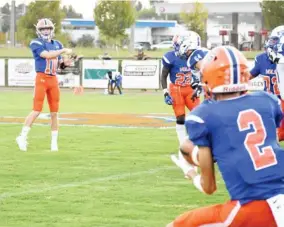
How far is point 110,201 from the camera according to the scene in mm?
8609

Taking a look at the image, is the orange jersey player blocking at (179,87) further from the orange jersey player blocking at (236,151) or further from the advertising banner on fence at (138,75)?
the advertising banner on fence at (138,75)

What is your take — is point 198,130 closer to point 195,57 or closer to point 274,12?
point 195,57

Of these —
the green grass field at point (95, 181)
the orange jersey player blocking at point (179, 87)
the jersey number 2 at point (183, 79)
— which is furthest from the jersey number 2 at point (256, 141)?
the jersey number 2 at point (183, 79)

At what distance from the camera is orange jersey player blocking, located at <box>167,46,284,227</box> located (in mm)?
4773

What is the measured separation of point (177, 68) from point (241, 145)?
A: 7.26 metres

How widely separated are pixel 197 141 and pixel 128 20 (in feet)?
159

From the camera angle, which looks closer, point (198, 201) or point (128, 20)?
point (198, 201)

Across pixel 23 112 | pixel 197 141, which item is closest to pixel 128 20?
pixel 23 112

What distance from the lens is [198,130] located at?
4.83 meters

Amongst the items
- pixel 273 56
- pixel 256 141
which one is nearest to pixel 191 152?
pixel 256 141

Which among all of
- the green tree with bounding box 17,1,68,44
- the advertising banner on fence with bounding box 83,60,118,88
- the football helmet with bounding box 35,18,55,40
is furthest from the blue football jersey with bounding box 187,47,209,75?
the green tree with bounding box 17,1,68,44

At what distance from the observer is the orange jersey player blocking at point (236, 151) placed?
15.7 ft

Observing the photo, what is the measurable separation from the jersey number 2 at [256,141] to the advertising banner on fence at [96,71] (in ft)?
89.2

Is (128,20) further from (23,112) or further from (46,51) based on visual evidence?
(46,51)
